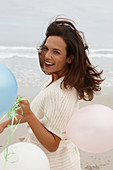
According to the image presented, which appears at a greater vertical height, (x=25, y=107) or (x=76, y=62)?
(x=76, y=62)

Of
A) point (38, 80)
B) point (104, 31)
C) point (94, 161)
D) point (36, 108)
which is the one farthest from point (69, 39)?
point (104, 31)

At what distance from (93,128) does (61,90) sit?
30 cm

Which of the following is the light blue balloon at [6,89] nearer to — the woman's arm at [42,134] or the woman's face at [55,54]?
the woman's arm at [42,134]

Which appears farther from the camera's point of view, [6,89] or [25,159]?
[25,159]

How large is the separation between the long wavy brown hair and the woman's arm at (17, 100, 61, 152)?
254mm

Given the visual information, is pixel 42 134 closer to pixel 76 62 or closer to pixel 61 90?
pixel 61 90

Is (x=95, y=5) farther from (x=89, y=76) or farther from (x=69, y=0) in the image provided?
(x=89, y=76)

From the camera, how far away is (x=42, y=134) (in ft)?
4.14

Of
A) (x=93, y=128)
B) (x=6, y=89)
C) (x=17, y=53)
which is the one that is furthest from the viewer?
(x=17, y=53)

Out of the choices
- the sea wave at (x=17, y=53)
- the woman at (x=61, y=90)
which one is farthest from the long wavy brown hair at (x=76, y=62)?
the sea wave at (x=17, y=53)

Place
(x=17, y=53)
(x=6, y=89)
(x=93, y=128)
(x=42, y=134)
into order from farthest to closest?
(x=17, y=53)
(x=42, y=134)
(x=93, y=128)
(x=6, y=89)

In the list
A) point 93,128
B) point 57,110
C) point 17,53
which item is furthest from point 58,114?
point 17,53

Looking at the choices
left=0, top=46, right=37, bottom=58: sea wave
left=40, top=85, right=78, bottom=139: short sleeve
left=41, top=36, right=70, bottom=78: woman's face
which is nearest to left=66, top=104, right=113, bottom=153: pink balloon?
left=40, top=85, right=78, bottom=139: short sleeve

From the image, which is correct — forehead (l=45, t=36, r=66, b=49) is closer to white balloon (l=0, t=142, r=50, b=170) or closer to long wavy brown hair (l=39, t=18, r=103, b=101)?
long wavy brown hair (l=39, t=18, r=103, b=101)
